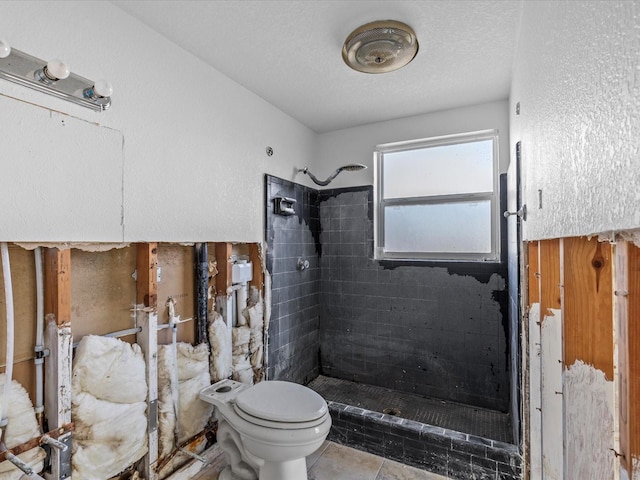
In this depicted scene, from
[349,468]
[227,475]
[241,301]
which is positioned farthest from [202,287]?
[349,468]

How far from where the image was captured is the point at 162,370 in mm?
1705

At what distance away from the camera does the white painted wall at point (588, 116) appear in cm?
38

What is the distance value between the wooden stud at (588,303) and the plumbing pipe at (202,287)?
1723mm

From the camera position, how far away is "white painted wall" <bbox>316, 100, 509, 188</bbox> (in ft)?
8.06

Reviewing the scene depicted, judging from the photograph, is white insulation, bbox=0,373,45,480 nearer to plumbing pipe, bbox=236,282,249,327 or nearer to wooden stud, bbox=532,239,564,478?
plumbing pipe, bbox=236,282,249,327

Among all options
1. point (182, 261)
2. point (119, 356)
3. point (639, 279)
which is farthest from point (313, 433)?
point (639, 279)

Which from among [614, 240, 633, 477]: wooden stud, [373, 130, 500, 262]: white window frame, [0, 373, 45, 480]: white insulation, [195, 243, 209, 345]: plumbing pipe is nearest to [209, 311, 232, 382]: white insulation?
[195, 243, 209, 345]: plumbing pipe

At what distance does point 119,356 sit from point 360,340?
6.39 feet

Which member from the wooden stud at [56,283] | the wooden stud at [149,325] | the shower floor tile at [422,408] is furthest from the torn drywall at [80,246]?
the shower floor tile at [422,408]

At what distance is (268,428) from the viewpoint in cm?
159

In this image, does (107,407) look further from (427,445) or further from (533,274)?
(533,274)

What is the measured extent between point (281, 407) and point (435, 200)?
1.97 metres

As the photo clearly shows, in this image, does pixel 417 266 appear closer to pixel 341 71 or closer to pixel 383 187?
pixel 383 187

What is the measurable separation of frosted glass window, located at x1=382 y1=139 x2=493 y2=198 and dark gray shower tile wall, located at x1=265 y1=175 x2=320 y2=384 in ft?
2.51
